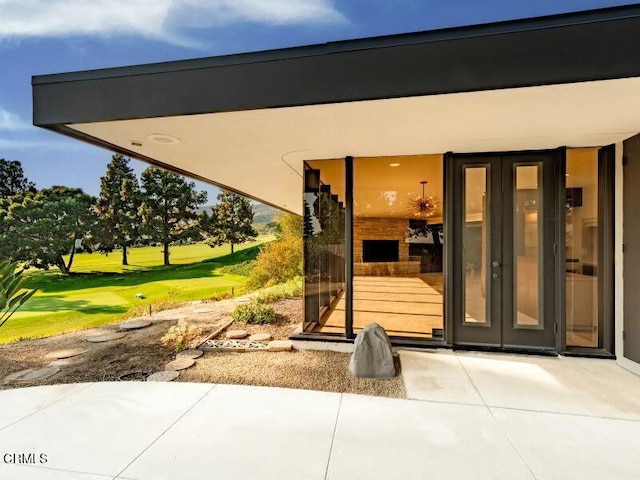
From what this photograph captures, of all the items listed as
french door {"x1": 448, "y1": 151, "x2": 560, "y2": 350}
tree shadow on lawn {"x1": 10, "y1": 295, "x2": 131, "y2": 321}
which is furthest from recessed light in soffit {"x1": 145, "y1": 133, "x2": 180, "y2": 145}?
tree shadow on lawn {"x1": 10, "y1": 295, "x2": 131, "y2": 321}

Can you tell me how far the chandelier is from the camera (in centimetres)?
515

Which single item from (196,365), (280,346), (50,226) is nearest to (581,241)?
(280,346)

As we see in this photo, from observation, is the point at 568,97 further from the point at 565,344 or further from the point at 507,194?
the point at 565,344

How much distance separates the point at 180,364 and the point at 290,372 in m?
1.24

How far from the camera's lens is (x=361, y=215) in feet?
16.5

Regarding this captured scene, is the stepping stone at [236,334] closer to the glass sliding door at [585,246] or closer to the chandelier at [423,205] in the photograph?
the chandelier at [423,205]

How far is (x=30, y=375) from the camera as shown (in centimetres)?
327

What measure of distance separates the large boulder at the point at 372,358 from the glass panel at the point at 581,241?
231 centimetres

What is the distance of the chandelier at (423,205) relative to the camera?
203 inches

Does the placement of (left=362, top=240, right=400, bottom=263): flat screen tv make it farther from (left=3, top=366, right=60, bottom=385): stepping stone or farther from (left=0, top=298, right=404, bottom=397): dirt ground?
(left=3, top=366, right=60, bottom=385): stepping stone

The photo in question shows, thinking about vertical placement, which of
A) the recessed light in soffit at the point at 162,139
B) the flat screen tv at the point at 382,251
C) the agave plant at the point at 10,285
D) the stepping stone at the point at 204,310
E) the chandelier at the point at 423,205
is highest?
the recessed light in soffit at the point at 162,139

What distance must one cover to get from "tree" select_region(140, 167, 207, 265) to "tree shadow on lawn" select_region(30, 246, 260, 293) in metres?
0.71

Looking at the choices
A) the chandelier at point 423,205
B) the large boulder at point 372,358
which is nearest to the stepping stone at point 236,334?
the large boulder at point 372,358

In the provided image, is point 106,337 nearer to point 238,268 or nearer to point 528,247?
point 528,247
